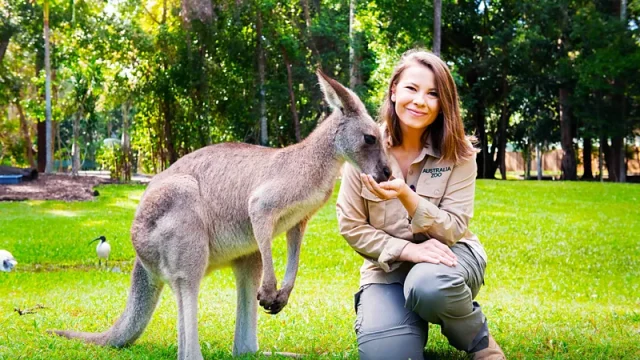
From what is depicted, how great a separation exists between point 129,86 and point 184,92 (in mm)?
2166

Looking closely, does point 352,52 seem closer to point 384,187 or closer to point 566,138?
point 566,138

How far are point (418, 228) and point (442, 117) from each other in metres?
0.58

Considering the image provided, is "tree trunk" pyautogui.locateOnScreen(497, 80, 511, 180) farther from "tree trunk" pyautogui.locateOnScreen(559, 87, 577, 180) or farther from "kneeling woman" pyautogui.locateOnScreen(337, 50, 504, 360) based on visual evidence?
"kneeling woman" pyautogui.locateOnScreen(337, 50, 504, 360)

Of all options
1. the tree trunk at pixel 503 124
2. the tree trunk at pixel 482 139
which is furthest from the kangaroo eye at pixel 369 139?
the tree trunk at pixel 503 124

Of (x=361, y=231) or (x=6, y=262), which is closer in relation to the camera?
(x=361, y=231)

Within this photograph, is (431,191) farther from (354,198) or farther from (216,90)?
(216,90)

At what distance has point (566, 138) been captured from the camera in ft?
82.3

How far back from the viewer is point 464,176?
3486mm

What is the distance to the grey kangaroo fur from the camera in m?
3.20

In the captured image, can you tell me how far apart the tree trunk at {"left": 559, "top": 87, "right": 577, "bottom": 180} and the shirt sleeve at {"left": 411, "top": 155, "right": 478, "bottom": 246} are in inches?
888

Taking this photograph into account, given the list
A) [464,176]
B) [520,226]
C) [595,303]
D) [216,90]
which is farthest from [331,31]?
[464,176]

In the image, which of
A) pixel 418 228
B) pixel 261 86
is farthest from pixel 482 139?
pixel 418 228

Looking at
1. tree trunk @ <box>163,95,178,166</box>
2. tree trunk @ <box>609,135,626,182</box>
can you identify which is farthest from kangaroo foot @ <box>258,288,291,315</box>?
tree trunk @ <box>609,135,626,182</box>

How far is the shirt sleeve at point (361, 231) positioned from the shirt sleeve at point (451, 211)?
0.14m
